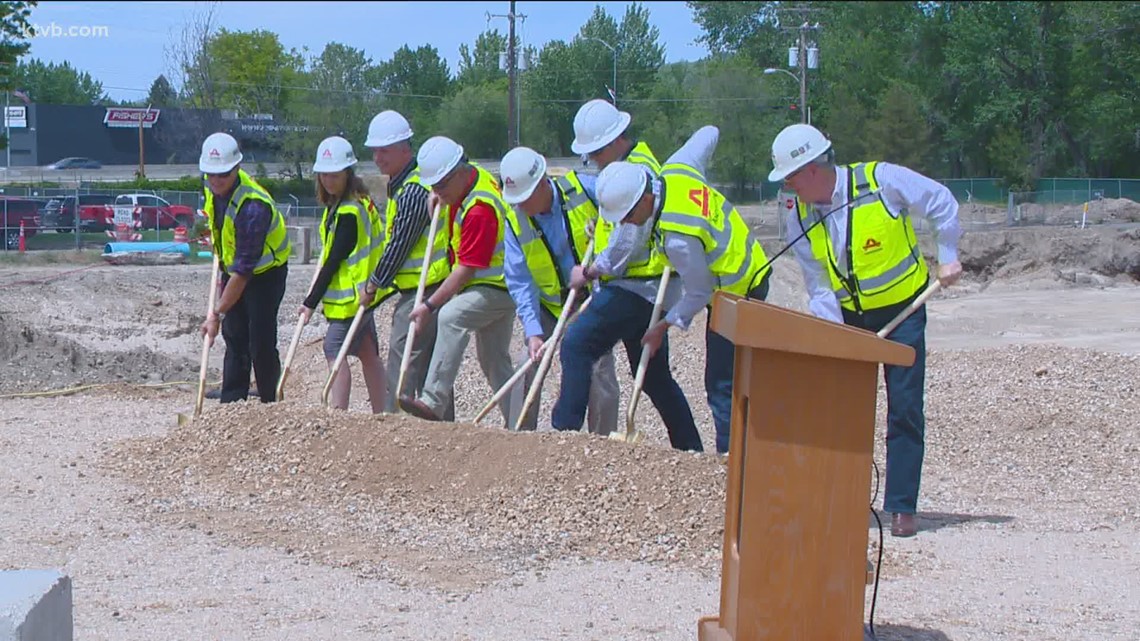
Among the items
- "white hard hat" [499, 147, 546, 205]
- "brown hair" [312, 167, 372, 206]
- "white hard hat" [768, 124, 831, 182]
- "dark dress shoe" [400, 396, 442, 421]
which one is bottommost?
"dark dress shoe" [400, 396, 442, 421]

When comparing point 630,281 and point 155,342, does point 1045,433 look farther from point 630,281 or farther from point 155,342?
point 155,342

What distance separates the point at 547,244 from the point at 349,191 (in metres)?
1.33

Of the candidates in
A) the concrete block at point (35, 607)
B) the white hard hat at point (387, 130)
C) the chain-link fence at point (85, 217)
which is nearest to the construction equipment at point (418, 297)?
the white hard hat at point (387, 130)

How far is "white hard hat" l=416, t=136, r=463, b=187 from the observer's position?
A: 724cm

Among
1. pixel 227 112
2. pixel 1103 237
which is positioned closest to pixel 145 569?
pixel 1103 237

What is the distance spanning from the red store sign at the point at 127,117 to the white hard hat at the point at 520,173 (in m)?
52.9

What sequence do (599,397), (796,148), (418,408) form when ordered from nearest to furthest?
(796,148) < (418,408) < (599,397)

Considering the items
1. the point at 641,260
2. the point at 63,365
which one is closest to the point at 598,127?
the point at 641,260

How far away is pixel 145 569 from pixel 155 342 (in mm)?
10937

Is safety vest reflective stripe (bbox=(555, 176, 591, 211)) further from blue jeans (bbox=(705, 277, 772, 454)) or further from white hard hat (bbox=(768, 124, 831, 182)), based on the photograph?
white hard hat (bbox=(768, 124, 831, 182))

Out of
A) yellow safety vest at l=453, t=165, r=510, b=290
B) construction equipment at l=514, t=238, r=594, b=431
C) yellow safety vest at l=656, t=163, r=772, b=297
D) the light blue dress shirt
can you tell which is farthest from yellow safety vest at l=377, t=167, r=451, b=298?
yellow safety vest at l=656, t=163, r=772, b=297

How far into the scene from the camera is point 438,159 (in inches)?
285

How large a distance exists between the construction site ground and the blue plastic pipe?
666 inches

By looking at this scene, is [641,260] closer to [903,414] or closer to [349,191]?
[903,414]
